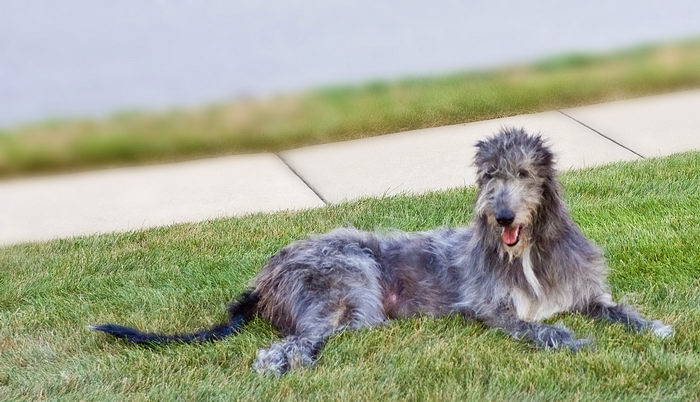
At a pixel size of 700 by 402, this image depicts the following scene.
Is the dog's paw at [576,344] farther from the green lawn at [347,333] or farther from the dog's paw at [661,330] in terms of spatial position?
the dog's paw at [661,330]

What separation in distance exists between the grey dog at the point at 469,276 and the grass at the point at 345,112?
3.28 m

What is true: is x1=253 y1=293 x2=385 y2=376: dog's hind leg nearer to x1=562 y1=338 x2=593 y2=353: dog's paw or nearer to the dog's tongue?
the dog's tongue

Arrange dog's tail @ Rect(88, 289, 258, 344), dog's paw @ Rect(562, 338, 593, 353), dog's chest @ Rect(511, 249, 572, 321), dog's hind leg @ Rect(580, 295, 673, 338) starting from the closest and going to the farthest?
dog's paw @ Rect(562, 338, 593, 353)
dog's hind leg @ Rect(580, 295, 673, 338)
dog's chest @ Rect(511, 249, 572, 321)
dog's tail @ Rect(88, 289, 258, 344)

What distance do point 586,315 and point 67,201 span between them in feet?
14.2

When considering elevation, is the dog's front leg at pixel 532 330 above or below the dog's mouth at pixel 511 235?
below

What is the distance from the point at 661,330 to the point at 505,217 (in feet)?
3.31

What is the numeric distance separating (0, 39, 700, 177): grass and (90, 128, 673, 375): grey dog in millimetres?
3282

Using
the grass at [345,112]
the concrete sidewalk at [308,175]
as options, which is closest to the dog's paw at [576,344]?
the concrete sidewalk at [308,175]

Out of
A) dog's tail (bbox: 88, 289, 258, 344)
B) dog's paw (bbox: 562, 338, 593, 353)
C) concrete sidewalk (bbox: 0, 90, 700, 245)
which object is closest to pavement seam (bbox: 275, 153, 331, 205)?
concrete sidewalk (bbox: 0, 90, 700, 245)

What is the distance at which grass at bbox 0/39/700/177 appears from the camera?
8.27 m

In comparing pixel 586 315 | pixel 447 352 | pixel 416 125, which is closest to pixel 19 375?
pixel 447 352

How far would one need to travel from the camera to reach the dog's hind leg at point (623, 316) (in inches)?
194

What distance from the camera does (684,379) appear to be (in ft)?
14.6

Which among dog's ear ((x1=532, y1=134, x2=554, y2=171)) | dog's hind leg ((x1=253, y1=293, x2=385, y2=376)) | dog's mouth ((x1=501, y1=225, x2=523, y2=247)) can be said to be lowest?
dog's hind leg ((x1=253, y1=293, x2=385, y2=376))
